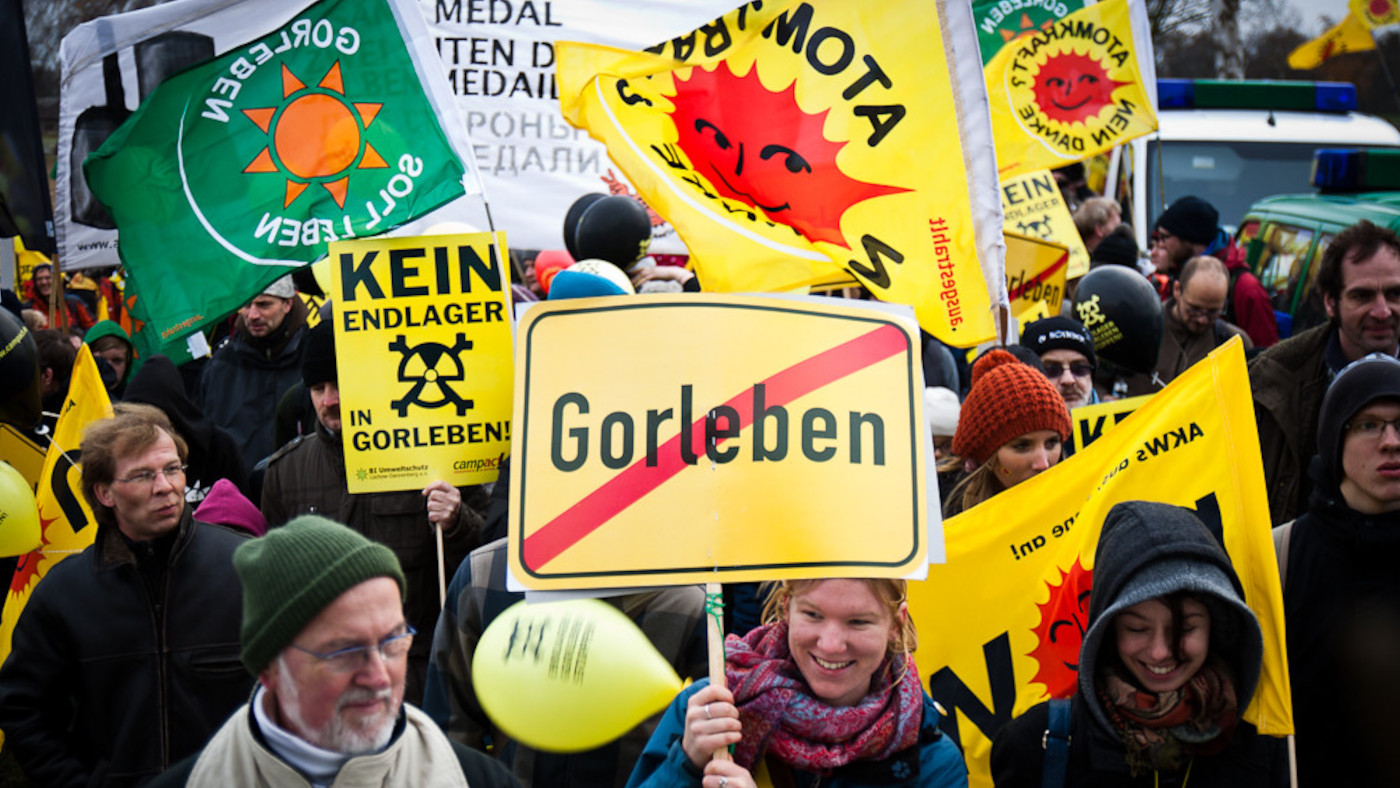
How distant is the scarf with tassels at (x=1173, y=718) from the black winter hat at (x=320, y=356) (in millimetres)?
3120

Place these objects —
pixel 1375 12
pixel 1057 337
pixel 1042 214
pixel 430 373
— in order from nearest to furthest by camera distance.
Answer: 1. pixel 430 373
2. pixel 1057 337
3. pixel 1042 214
4. pixel 1375 12

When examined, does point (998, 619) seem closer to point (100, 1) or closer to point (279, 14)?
point (279, 14)

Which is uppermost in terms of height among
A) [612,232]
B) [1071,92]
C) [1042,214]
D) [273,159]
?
[1071,92]

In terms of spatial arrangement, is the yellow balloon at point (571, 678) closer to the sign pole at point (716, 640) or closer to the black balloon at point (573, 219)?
the sign pole at point (716, 640)

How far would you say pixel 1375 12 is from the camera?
1581 centimetres

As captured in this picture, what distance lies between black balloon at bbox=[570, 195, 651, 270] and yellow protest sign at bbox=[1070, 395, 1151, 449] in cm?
219

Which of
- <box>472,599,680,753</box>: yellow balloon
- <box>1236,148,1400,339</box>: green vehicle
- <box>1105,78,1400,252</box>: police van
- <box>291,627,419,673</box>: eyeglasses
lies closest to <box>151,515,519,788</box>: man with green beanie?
<box>291,627,419,673</box>: eyeglasses

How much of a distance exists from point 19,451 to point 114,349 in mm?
3474

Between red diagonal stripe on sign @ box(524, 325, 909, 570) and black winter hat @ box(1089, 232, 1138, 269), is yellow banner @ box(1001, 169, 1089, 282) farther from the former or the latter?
red diagonal stripe on sign @ box(524, 325, 909, 570)

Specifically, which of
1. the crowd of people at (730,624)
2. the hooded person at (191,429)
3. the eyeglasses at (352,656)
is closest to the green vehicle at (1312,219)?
the crowd of people at (730,624)

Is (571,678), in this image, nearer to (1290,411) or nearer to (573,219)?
(1290,411)

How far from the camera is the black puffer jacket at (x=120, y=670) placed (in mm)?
4133

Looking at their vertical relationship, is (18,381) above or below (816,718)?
above

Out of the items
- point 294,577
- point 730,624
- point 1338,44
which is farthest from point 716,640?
point 1338,44
